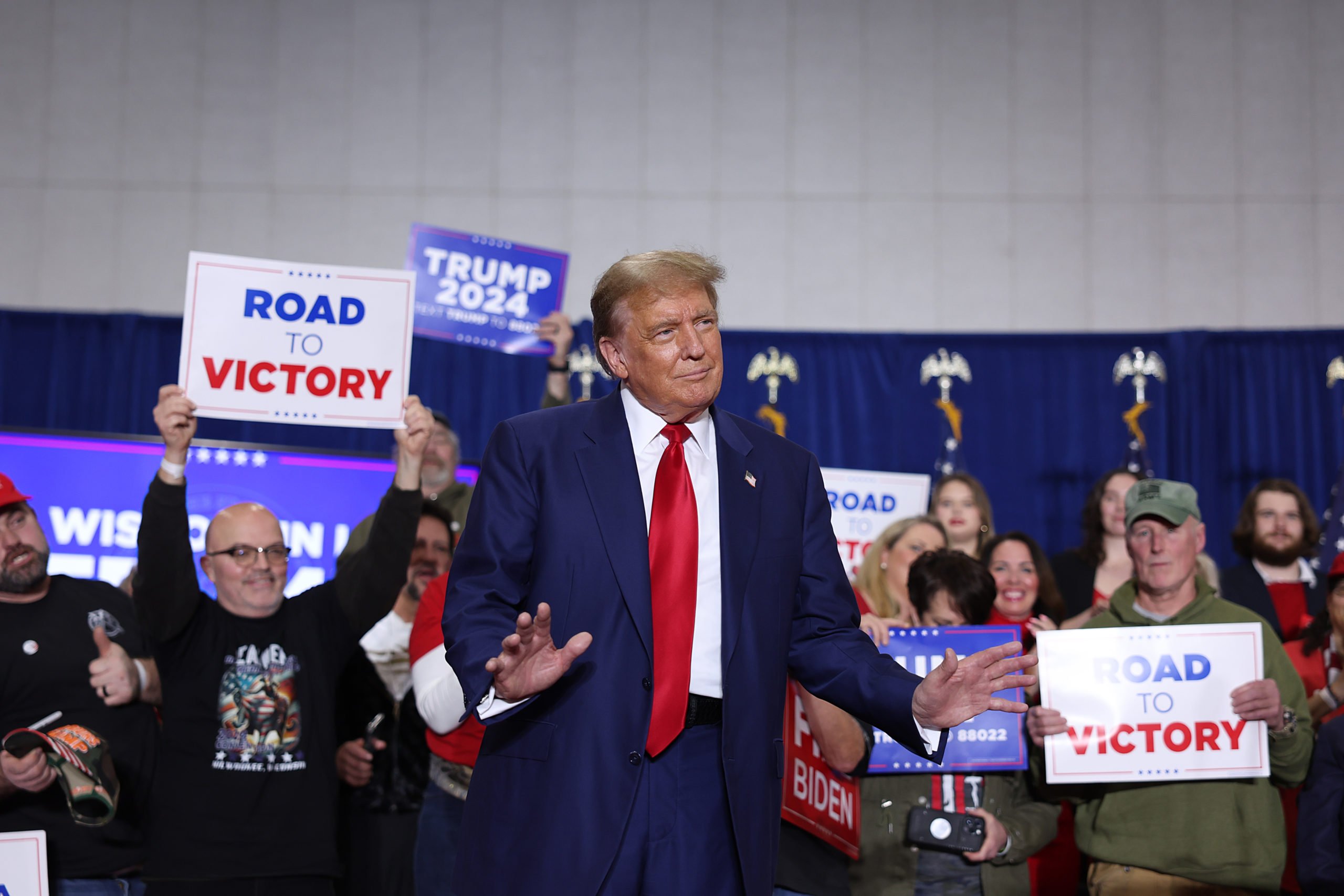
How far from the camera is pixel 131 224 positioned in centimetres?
794

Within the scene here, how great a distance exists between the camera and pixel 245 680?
3.31 metres

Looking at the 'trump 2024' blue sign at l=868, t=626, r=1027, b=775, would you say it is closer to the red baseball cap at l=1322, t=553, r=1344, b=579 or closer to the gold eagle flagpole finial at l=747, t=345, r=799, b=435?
the red baseball cap at l=1322, t=553, r=1344, b=579

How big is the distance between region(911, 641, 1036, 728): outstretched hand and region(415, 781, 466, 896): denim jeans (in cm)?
218

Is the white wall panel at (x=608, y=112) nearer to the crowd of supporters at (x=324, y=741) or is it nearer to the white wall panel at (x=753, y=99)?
the white wall panel at (x=753, y=99)

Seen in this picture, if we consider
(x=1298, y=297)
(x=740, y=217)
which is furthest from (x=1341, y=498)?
(x=740, y=217)

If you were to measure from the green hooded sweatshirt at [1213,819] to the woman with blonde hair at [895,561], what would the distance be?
1.12m

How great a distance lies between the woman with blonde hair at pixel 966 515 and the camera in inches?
212

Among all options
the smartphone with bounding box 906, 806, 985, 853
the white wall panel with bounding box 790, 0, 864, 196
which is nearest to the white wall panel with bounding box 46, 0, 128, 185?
the white wall panel with bounding box 790, 0, 864, 196

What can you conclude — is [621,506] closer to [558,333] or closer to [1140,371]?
[558,333]

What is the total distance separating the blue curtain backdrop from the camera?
290 inches

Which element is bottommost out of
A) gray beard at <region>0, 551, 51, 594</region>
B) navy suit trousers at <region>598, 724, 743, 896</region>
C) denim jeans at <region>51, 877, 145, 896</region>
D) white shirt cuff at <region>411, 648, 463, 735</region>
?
denim jeans at <region>51, 877, 145, 896</region>

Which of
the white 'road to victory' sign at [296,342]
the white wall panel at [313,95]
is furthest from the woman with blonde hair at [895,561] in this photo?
the white wall panel at [313,95]

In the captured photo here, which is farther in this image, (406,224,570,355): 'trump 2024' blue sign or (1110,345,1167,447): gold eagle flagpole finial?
(1110,345,1167,447): gold eagle flagpole finial

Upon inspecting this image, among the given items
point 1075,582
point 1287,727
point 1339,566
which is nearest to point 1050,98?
point 1075,582
